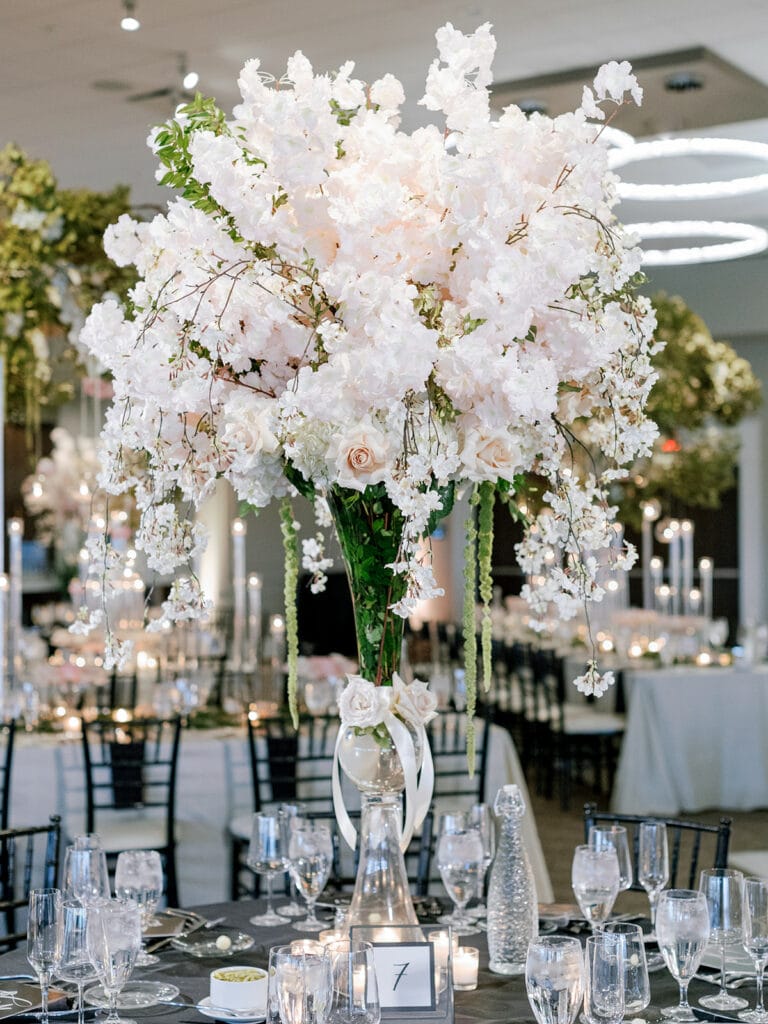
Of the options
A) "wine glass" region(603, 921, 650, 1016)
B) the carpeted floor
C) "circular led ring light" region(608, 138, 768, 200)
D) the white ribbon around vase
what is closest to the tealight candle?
the white ribbon around vase

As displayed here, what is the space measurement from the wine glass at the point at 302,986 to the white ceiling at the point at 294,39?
501 cm

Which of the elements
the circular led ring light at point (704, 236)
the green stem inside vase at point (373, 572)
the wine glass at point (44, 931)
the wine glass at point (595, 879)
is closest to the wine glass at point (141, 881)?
the wine glass at point (44, 931)

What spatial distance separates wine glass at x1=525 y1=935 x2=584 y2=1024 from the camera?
6.73ft

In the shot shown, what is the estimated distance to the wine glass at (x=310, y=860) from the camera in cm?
293

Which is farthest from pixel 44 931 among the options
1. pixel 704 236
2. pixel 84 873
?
pixel 704 236

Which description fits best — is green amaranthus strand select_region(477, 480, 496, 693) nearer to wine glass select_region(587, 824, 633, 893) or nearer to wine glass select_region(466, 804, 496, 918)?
wine glass select_region(587, 824, 633, 893)

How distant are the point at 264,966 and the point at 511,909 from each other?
1.59ft

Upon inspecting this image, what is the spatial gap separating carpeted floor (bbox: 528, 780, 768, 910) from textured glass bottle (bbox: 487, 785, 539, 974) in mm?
3648

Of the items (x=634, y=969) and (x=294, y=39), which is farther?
(x=294, y=39)

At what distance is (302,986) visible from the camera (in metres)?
1.92

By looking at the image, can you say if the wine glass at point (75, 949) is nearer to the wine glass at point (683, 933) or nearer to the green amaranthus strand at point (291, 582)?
the green amaranthus strand at point (291, 582)

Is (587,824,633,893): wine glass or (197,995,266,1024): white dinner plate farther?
(587,824,633,893): wine glass

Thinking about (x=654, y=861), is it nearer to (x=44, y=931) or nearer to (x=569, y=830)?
(x=44, y=931)

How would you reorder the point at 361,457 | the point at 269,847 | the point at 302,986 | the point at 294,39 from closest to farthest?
1. the point at 302,986
2. the point at 361,457
3. the point at 269,847
4. the point at 294,39
